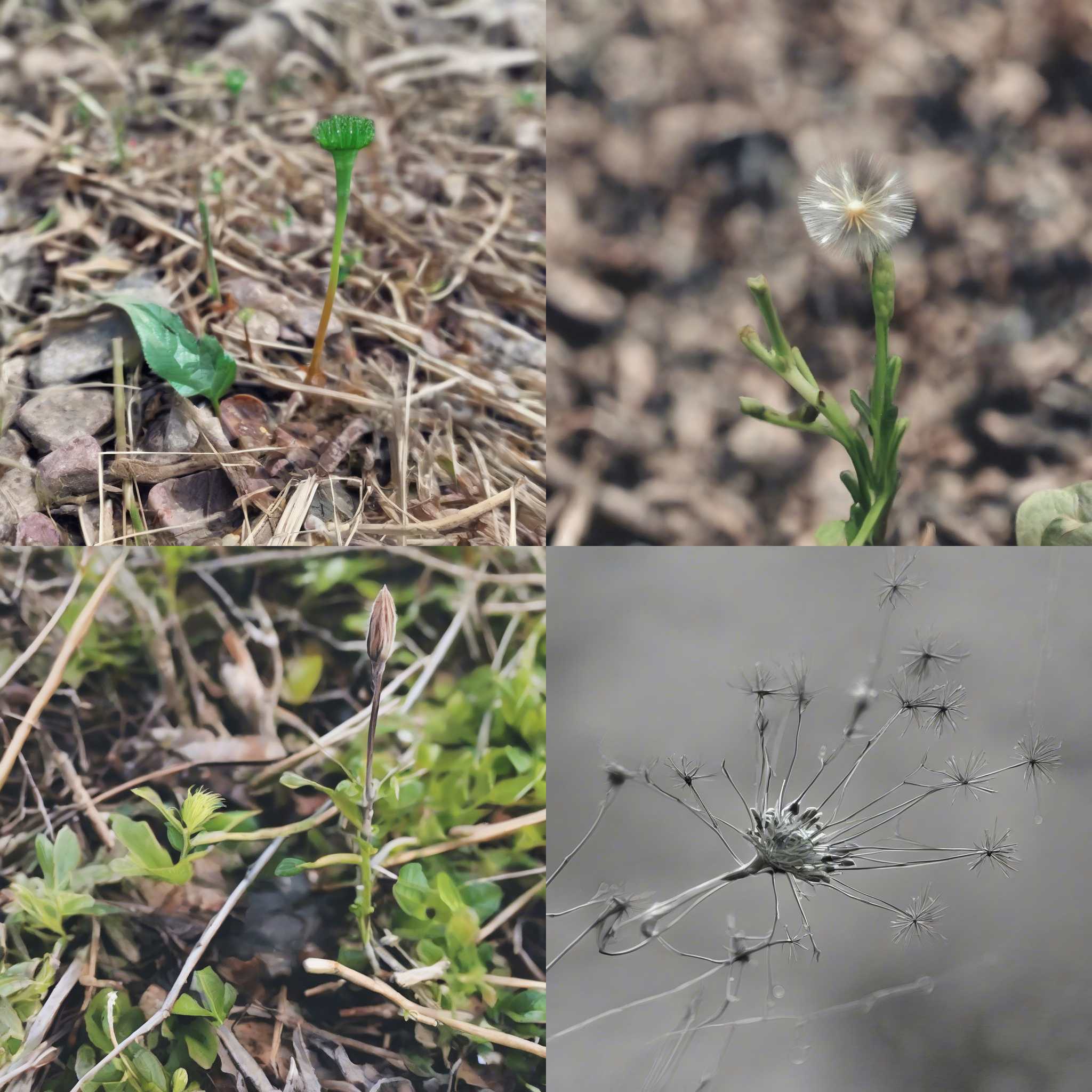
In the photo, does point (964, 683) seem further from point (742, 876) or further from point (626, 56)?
point (626, 56)

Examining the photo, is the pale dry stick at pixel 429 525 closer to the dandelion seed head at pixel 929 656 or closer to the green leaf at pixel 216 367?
the green leaf at pixel 216 367

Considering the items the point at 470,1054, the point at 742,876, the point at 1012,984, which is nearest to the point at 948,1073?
the point at 1012,984

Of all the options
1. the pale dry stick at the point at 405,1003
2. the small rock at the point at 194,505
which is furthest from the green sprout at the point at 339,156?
the pale dry stick at the point at 405,1003

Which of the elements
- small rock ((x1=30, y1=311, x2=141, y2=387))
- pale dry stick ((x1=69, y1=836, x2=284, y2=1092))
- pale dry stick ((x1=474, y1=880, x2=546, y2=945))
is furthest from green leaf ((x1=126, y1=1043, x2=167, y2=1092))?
small rock ((x1=30, y1=311, x2=141, y2=387))

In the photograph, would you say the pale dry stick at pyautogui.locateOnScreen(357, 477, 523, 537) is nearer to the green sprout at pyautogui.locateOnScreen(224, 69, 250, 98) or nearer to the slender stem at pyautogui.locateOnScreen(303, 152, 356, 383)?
the slender stem at pyautogui.locateOnScreen(303, 152, 356, 383)

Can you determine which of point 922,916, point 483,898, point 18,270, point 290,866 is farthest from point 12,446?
point 922,916

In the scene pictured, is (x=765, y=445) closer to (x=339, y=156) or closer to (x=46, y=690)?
(x=339, y=156)
